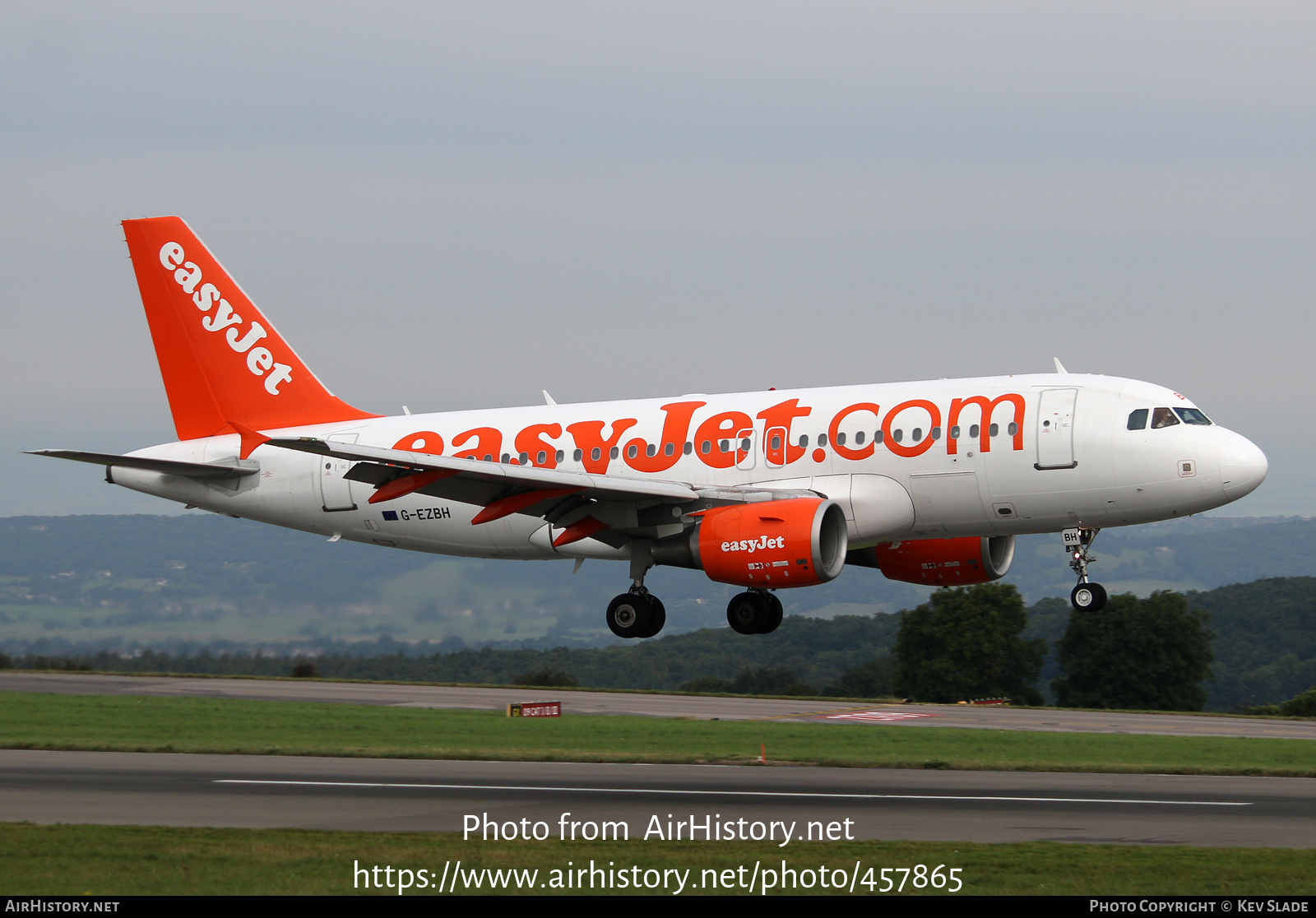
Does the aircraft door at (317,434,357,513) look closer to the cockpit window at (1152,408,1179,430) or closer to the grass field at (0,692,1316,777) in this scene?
the grass field at (0,692,1316,777)

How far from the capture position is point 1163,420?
3228 cm

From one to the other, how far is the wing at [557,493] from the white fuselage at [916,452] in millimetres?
898

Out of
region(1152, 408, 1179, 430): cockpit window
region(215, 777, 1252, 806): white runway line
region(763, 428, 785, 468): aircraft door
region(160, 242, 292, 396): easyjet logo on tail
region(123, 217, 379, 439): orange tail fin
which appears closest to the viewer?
region(215, 777, 1252, 806): white runway line

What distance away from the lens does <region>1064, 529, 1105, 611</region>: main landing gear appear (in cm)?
3325

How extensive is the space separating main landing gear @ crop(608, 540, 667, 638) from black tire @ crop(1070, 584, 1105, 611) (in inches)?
376

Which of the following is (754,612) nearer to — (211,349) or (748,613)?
(748,613)

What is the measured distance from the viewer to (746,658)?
124 meters

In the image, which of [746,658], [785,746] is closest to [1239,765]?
[785,746]

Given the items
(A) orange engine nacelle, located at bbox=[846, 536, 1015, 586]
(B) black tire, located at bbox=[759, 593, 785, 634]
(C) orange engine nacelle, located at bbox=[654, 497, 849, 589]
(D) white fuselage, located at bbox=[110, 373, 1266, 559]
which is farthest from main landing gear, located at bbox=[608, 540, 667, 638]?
(A) orange engine nacelle, located at bbox=[846, 536, 1015, 586]

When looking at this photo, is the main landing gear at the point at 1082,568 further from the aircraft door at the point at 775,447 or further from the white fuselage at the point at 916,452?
the aircraft door at the point at 775,447

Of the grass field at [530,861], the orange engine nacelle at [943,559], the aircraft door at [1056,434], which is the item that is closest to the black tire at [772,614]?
the orange engine nacelle at [943,559]

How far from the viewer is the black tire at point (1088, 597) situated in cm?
3312

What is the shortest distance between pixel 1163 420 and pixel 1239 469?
6.04 ft

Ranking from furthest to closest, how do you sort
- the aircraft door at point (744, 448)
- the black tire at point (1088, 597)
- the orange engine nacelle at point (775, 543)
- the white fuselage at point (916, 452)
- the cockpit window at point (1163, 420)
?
the aircraft door at point (744, 448) → the black tire at point (1088, 597) → the cockpit window at point (1163, 420) → the white fuselage at point (916, 452) → the orange engine nacelle at point (775, 543)
